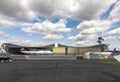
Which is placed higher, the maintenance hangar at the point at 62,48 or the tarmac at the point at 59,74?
the maintenance hangar at the point at 62,48

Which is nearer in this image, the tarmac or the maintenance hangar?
the tarmac

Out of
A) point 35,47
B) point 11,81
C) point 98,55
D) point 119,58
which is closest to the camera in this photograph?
point 119,58

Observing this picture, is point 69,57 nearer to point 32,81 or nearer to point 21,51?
point 32,81

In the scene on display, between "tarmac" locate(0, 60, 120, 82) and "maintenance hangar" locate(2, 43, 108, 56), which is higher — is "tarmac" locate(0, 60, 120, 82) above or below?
below

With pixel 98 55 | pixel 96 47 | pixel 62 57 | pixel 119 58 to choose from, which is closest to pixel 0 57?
pixel 62 57

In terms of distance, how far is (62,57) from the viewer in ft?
306

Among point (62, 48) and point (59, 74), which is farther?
point (62, 48)

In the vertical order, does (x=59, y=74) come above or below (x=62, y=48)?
below

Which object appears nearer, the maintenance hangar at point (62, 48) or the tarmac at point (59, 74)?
the tarmac at point (59, 74)

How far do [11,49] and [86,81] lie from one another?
582 feet

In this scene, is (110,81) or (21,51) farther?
(21,51)

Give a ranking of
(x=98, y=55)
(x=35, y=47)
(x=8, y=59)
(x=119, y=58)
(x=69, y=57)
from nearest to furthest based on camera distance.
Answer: (x=119, y=58) → (x=8, y=59) → (x=69, y=57) → (x=98, y=55) → (x=35, y=47)

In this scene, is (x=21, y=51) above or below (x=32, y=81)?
above

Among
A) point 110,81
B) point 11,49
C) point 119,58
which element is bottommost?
point 110,81
